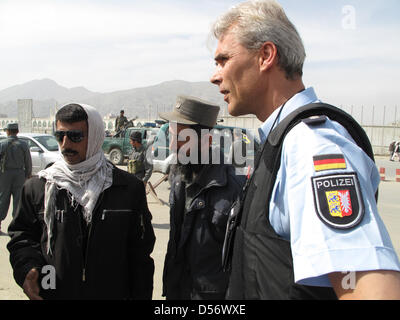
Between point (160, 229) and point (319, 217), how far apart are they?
5.87 meters

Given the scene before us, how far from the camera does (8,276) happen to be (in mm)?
4262

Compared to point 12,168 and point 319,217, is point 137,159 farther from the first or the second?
point 319,217

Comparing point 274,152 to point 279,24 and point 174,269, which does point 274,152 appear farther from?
point 174,269

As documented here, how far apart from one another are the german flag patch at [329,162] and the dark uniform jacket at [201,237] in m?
1.36

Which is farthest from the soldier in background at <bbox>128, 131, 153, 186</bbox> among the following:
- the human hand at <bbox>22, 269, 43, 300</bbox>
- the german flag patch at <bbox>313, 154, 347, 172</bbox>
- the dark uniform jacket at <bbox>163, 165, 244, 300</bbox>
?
the german flag patch at <bbox>313, 154, 347, 172</bbox>

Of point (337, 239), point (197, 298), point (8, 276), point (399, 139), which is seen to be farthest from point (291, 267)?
point (399, 139)

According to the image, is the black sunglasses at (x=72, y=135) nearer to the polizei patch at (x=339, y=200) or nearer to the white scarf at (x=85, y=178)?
the white scarf at (x=85, y=178)

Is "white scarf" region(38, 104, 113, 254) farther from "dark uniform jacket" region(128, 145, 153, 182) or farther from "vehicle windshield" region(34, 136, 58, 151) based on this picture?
"vehicle windshield" region(34, 136, 58, 151)

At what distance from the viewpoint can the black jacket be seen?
6.48 ft

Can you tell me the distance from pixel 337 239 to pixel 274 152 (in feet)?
1.11

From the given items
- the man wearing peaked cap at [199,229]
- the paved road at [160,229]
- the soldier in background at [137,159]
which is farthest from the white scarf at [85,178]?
the soldier in background at [137,159]

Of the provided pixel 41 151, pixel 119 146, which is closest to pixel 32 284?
pixel 41 151

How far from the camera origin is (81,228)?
2.02 meters
